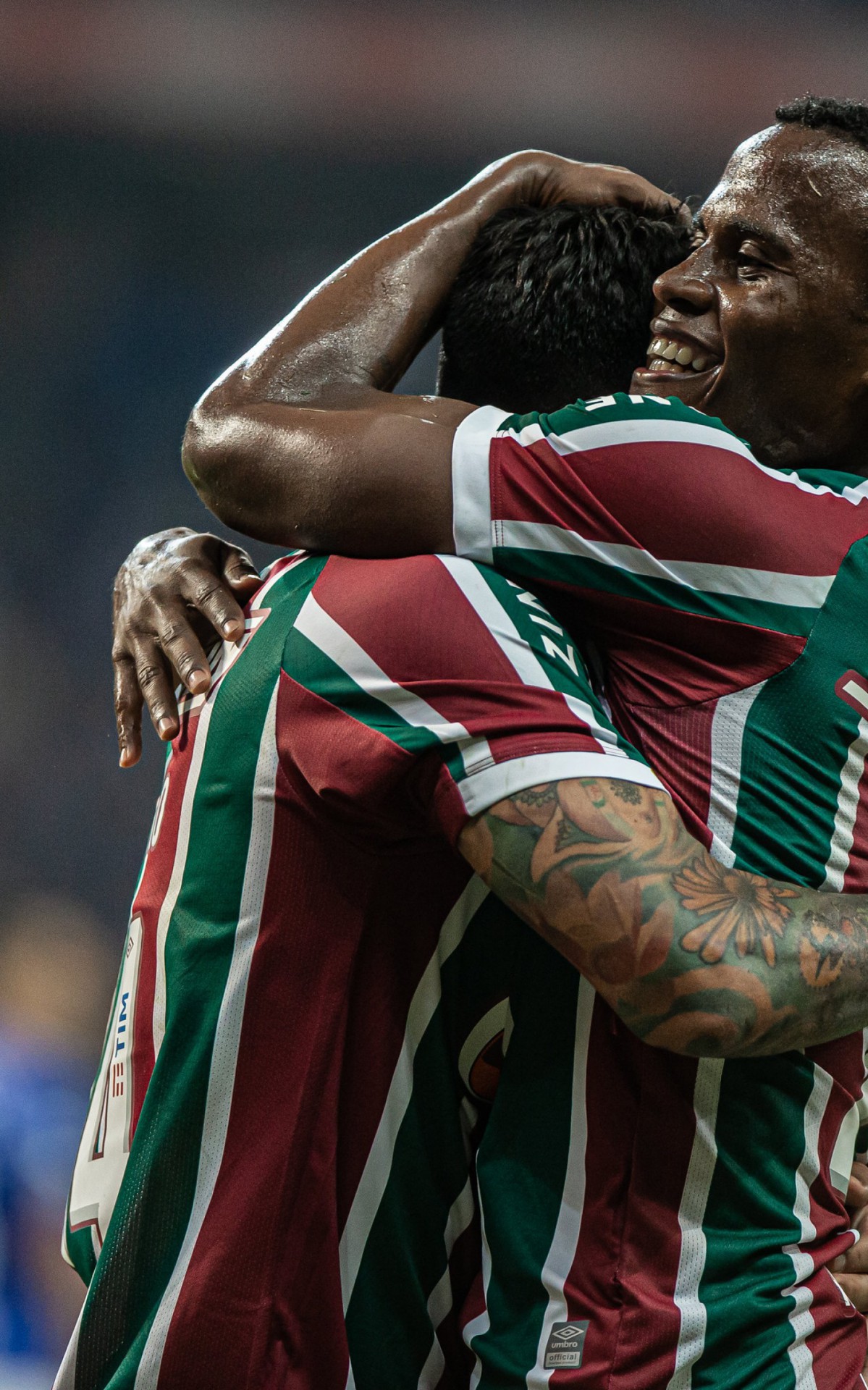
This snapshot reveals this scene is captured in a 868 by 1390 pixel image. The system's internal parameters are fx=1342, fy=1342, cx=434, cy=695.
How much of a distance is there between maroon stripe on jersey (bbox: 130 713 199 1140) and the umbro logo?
44 cm

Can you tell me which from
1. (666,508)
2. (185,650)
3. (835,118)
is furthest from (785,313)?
(185,650)

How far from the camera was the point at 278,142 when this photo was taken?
456 centimetres

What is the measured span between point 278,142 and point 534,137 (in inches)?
34.2

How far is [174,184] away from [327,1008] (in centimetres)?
394

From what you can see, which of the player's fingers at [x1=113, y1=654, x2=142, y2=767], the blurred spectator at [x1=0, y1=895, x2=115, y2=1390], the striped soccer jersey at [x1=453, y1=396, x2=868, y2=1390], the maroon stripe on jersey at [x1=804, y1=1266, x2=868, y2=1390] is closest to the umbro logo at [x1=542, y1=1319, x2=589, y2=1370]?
the striped soccer jersey at [x1=453, y1=396, x2=868, y2=1390]

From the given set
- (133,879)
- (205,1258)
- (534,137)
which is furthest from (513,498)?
(534,137)

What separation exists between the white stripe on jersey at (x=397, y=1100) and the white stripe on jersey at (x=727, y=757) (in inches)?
9.2

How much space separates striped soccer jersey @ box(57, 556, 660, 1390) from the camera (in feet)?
3.91

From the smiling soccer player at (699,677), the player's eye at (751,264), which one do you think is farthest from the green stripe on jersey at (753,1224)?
the player's eye at (751,264)

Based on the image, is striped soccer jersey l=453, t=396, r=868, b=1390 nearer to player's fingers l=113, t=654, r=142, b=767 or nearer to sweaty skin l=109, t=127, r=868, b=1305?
sweaty skin l=109, t=127, r=868, b=1305

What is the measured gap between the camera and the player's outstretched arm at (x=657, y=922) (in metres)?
1.10

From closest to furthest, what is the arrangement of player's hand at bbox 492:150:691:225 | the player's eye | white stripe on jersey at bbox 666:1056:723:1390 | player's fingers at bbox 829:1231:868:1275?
white stripe on jersey at bbox 666:1056:723:1390, player's fingers at bbox 829:1231:868:1275, the player's eye, player's hand at bbox 492:150:691:225

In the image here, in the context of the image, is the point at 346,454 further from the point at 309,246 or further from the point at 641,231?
the point at 309,246

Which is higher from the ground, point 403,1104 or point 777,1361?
point 403,1104
